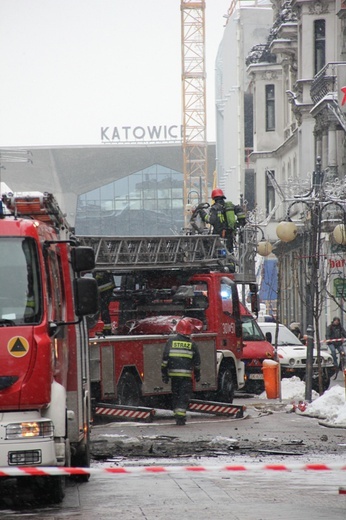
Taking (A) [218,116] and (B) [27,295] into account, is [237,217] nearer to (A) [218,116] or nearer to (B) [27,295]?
(B) [27,295]

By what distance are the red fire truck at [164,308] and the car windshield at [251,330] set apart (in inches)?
180

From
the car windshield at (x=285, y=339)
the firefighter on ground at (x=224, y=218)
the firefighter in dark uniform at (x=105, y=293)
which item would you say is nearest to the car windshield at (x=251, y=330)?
the car windshield at (x=285, y=339)

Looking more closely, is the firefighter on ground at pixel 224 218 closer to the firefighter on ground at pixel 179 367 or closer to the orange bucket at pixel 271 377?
the orange bucket at pixel 271 377

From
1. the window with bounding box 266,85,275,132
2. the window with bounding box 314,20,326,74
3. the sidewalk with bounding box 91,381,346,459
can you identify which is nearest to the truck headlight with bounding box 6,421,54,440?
the sidewalk with bounding box 91,381,346,459

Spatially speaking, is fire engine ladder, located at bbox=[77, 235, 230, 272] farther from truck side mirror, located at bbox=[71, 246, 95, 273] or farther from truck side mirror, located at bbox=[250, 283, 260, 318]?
truck side mirror, located at bbox=[71, 246, 95, 273]

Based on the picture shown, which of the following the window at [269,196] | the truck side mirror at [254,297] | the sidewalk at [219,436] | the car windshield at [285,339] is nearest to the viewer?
the sidewalk at [219,436]

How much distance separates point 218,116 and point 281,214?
58.6 metres

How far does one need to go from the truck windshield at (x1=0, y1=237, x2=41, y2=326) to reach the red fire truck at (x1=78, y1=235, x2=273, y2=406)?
37.6 feet

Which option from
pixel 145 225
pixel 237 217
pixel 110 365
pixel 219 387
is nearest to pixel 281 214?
pixel 237 217

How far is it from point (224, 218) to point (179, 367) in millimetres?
7638

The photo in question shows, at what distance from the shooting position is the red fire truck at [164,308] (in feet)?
73.8

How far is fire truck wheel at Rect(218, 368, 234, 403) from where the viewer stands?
25.0m

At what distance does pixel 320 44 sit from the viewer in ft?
154

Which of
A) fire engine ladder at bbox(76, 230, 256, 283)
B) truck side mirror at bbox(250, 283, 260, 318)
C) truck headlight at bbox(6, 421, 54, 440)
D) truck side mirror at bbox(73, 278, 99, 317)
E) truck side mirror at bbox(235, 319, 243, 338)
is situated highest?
fire engine ladder at bbox(76, 230, 256, 283)
